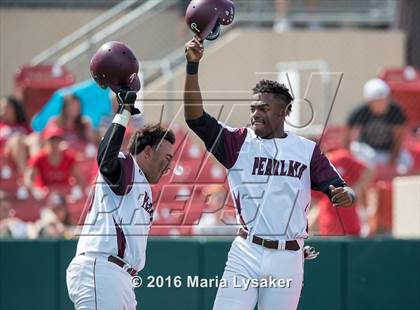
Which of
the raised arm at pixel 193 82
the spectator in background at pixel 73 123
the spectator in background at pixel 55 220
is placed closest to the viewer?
the raised arm at pixel 193 82

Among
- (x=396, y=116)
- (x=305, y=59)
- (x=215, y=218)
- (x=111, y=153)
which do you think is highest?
(x=305, y=59)

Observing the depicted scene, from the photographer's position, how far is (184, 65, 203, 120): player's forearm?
6.32 meters

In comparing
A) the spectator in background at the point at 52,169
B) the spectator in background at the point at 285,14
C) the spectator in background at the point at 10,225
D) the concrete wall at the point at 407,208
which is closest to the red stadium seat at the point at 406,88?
the spectator in background at the point at 285,14

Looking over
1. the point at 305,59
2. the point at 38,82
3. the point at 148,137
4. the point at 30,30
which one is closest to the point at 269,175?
the point at 148,137

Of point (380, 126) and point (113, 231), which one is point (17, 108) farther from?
point (113, 231)

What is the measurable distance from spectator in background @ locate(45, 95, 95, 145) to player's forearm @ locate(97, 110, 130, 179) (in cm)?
508

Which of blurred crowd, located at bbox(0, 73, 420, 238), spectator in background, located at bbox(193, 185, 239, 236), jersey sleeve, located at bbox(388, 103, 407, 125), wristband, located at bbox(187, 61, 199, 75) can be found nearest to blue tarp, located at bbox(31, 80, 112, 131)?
blurred crowd, located at bbox(0, 73, 420, 238)

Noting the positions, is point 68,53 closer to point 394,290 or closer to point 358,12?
Result: point 358,12

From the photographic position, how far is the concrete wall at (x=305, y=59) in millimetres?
12672

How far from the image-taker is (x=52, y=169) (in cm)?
1063

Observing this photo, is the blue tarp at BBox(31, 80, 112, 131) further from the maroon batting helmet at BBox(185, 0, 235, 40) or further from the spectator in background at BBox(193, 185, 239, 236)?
the maroon batting helmet at BBox(185, 0, 235, 40)

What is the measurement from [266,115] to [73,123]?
5115 millimetres

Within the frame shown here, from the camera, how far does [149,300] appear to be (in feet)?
28.1

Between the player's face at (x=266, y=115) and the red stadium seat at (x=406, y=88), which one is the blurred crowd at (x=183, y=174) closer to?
the red stadium seat at (x=406, y=88)
